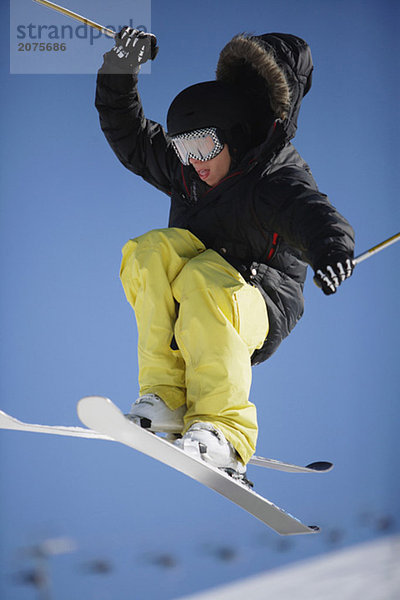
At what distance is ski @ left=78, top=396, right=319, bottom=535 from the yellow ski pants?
7cm

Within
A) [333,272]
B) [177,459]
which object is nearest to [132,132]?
[333,272]


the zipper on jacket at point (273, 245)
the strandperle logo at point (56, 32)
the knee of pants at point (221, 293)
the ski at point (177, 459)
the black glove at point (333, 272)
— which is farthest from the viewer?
the strandperle logo at point (56, 32)

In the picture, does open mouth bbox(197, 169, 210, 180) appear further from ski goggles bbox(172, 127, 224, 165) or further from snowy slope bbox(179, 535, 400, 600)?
snowy slope bbox(179, 535, 400, 600)

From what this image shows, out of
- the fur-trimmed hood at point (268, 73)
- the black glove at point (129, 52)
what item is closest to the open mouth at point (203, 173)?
the fur-trimmed hood at point (268, 73)

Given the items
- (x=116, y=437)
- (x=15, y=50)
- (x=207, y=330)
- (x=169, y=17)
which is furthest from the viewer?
(x=169, y=17)

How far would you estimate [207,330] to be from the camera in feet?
3.71

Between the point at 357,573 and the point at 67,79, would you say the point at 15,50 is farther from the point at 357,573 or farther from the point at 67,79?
the point at 357,573

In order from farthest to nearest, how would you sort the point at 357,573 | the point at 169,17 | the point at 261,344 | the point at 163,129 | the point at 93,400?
the point at 357,573 < the point at 169,17 < the point at 163,129 < the point at 261,344 < the point at 93,400

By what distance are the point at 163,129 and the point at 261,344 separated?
→ 1.76 feet

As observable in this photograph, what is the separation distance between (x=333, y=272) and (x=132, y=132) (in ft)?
2.02

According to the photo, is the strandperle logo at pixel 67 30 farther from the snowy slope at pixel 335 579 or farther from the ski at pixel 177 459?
the snowy slope at pixel 335 579

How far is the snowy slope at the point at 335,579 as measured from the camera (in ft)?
11.7

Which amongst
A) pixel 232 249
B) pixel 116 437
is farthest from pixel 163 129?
pixel 116 437

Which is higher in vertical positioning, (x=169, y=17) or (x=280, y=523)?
(x=169, y=17)
